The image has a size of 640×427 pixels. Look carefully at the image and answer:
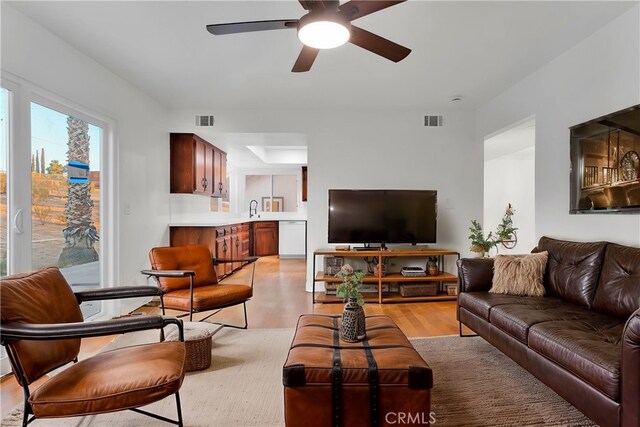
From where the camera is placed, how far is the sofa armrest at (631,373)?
1.41 metres

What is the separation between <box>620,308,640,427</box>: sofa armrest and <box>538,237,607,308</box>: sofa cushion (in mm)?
1088

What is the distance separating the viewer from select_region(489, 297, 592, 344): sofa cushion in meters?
2.13

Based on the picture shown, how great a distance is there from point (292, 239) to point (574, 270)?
6362mm

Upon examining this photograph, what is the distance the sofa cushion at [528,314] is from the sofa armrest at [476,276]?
0.41m

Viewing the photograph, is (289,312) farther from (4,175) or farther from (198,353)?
(4,175)

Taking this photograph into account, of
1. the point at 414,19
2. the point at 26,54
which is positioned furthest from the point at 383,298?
the point at 26,54

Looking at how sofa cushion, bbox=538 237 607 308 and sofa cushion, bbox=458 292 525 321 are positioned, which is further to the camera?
sofa cushion, bbox=458 292 525 321

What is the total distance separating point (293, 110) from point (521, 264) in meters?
3.48

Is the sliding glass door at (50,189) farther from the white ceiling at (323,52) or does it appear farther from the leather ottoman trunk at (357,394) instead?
the leather ottoman trunk at (357,394)

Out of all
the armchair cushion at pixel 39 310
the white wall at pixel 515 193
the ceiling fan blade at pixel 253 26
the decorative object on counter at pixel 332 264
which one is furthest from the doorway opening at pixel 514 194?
the armchair cushion at pixel 39 310

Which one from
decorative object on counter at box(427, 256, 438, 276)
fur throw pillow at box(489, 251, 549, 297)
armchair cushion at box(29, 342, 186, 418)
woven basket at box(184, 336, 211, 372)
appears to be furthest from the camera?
decorative object on counter at box(427, 256, 438, 276)

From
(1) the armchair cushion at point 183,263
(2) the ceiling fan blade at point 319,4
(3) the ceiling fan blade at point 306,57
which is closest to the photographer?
(2) the ceiling fan blade at point 319,4

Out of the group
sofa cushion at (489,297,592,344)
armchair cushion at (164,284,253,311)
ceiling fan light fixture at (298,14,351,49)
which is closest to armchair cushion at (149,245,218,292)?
armchair cushion at (164,284,253,311)

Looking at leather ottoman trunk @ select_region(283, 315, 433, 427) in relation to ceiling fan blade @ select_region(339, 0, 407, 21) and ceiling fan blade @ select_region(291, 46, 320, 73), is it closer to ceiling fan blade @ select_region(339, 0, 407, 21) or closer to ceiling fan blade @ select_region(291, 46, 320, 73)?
ceiling fan blade @ select_region(339, 0, 407, 21)
